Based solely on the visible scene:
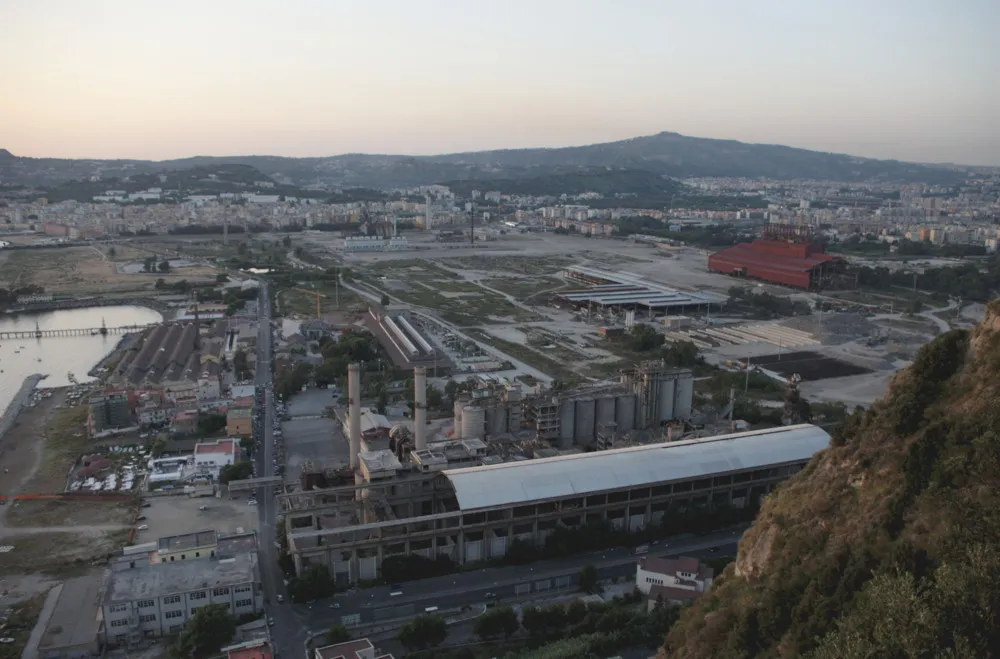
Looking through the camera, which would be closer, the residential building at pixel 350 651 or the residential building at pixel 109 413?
the residential building at pixel 350 651

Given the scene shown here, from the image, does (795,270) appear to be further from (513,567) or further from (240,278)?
(513,567)

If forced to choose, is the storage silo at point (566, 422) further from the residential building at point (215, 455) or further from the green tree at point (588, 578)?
the residential building at point (215, 455)

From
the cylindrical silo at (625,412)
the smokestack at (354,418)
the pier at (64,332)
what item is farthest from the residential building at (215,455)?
the pier at (64,332)

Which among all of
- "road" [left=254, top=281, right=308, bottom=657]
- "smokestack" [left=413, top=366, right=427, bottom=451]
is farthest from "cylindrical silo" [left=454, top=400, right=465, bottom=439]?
"road" [left=254, top=281, right=308, bottom=657]

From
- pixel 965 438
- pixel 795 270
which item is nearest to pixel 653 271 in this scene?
pixel 795 270

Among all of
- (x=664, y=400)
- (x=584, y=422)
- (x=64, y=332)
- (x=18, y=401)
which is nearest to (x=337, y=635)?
(x=584, y=422)

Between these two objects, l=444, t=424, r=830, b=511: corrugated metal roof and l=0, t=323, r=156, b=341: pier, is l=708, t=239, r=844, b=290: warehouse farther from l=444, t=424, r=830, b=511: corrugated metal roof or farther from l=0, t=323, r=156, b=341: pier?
l=0, t=323, r=156, b=341: pier

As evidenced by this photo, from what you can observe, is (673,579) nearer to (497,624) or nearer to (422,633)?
(497,624)
